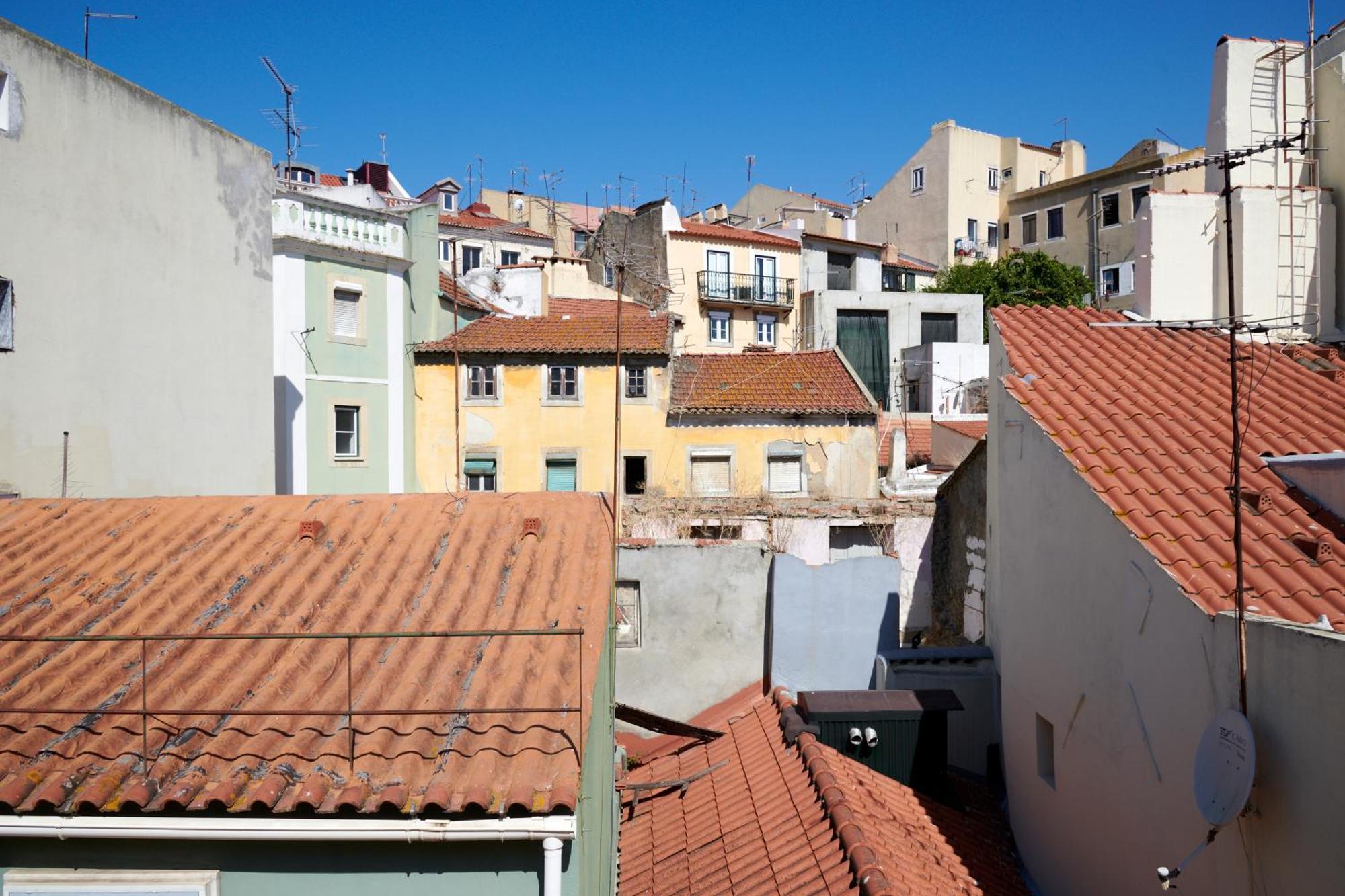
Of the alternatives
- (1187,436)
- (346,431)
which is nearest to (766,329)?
(346,431)

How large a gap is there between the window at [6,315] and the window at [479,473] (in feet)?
57.3

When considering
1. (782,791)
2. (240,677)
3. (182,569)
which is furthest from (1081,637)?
(182,569)

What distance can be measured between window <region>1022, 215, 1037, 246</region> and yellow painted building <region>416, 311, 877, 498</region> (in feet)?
108

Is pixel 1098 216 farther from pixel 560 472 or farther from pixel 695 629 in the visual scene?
pixel 695 629

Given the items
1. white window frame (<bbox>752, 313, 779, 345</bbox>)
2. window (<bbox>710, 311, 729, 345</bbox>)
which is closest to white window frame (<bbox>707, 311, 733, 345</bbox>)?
window (<bbox>710, 311, 729, 345</bbox>)

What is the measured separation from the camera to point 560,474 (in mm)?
28219

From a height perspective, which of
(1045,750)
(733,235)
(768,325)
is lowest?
(1045,750)

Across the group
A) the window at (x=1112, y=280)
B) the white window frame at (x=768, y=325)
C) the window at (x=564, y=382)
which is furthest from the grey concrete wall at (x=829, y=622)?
the window at (x=1112, y=280)

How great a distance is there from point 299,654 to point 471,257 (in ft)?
131

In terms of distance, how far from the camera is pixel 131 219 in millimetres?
12000

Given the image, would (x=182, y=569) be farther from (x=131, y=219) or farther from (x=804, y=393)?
(x=804, y=393)

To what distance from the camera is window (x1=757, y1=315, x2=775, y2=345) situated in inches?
1735

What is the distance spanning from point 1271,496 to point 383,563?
686 cm

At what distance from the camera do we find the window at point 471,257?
4405cm
